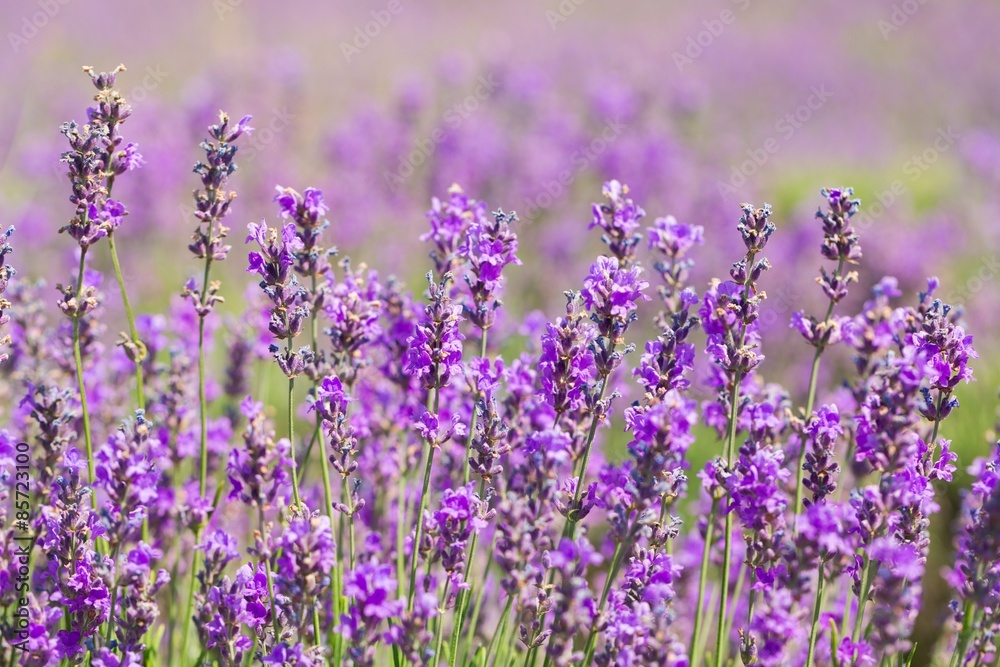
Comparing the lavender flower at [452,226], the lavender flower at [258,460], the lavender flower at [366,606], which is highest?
the lavender flower at [452,226]

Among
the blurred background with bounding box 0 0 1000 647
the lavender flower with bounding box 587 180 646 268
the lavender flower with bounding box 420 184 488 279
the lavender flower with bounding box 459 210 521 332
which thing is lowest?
the lavender flower with bounding box 459 210 521 332

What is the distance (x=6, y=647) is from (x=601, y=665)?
4.93 feet

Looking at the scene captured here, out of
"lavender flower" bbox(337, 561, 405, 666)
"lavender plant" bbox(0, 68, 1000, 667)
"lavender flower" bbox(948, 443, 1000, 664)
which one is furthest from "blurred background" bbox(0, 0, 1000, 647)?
"lavender flower" bbox(337, 561, 405, 666)

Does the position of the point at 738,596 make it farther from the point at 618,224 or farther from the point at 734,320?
the point at 618,224

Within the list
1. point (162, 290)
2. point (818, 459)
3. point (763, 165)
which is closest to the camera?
point (818, 459)

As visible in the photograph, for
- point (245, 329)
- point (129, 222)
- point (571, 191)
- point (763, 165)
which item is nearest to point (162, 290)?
point (129, 222)

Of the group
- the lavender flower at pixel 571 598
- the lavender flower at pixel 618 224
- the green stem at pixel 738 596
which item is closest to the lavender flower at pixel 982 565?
the green stem at pixel 738 596

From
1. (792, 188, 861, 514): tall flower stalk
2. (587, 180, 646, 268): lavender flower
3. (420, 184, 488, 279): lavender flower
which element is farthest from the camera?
(420, 184, 488, 279): lavender flower

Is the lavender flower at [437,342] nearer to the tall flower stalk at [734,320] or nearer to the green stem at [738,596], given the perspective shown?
the tall flower stalk at [734,320]

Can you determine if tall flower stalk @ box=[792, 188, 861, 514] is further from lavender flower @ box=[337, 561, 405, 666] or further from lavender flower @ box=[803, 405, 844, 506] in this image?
lavender flower @ box=[337, 561, 405, 666]

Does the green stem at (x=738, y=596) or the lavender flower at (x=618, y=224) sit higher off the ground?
the lavender flower at (x=618, y=224)

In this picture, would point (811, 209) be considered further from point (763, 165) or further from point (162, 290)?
point (162, 290)

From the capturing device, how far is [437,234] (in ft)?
8.00

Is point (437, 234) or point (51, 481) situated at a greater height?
point (437, 234)
